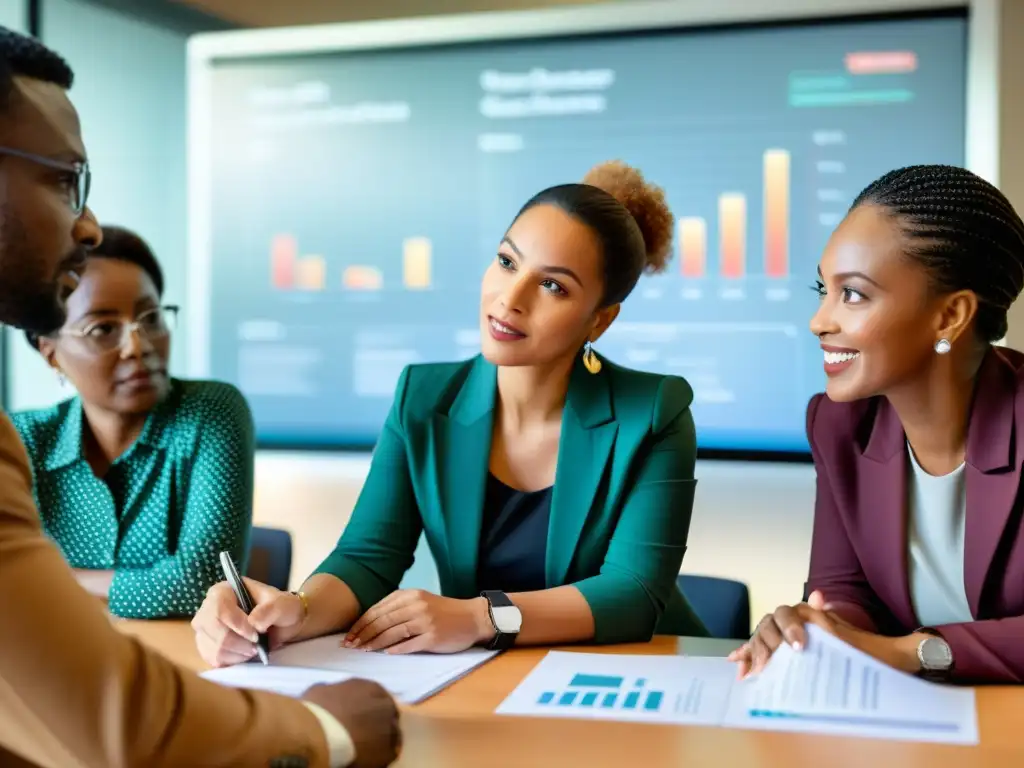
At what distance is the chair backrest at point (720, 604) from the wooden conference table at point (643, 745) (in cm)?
86

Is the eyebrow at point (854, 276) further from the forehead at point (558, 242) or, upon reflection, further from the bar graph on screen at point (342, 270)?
the bar graph on screen at point (342, 270)

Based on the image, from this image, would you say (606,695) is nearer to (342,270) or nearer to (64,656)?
(64,656)

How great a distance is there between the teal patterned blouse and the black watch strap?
605 mm

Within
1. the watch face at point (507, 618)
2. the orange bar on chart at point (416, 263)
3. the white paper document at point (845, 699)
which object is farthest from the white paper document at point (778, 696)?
the orange bar on chart at point (416, 263)

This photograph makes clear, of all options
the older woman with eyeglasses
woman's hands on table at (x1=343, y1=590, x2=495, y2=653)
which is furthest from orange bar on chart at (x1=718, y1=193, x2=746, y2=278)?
woman's hands on table at (x1=343, y1=590, x2=495, y2=653)

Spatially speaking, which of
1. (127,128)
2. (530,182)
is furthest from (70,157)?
(127,128)

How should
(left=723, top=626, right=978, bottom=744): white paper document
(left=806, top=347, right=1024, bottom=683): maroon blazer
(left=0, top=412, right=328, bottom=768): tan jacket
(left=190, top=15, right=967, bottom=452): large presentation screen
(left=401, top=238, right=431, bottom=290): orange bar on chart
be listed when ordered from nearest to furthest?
1. (left=0, top=412, right=328, bottom=768): tan jacket
2. (left=723, top=626, right=978, bottom=744): white paper document
3. (left=806, top=347, right=1024, bottom=683): maroon blazer
4. (left=190, top=15, right=967, bottom=452): large presentation screen
5. (left=401, top=238, right=431, bottom=290): orange bar on chart

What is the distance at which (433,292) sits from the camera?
3.38 meters

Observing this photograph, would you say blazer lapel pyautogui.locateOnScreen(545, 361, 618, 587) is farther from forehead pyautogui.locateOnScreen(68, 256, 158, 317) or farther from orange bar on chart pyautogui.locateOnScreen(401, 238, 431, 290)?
orange bar on chart pyautogui.locateOnScreen(401, 238, 431, 290)

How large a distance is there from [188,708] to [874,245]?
3.83 feet

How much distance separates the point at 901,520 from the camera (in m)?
1.59

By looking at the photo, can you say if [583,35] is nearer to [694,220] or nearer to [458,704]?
[694,220]

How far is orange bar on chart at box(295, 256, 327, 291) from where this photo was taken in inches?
137

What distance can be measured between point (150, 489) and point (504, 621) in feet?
2.88
